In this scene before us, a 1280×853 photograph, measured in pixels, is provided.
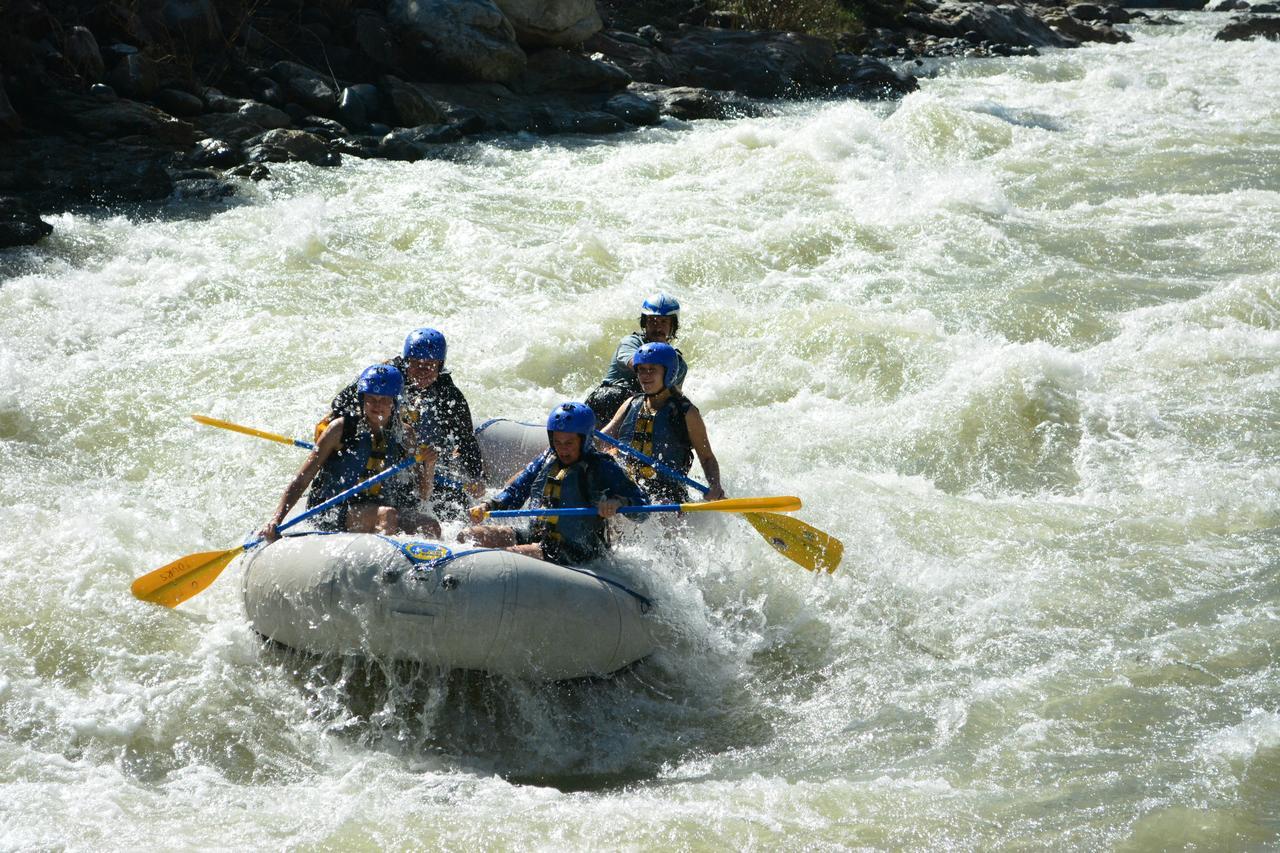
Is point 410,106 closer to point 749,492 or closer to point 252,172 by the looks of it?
point 252,172

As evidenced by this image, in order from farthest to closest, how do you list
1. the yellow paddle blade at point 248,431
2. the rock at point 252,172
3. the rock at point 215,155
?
the rock at point 215,155 → the rock at point 252,172 → the yellow paddle blade at point 248,431

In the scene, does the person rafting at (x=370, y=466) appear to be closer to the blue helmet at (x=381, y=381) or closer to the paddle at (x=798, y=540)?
the blue helmet at (x=381, y=381)

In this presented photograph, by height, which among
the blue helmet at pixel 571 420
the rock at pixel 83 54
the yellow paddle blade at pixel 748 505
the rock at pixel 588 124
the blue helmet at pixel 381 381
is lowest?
the yellow paddle blade at pixel 748 505

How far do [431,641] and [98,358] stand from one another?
4.66m

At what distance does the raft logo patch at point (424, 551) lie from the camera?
16.2 ft

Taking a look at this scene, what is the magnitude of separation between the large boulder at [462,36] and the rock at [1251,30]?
13.9 metres

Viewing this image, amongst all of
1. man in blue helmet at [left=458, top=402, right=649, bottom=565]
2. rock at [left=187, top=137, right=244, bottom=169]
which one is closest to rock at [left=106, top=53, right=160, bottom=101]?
rock at [left=187, top=137, right=244, bottom=169]

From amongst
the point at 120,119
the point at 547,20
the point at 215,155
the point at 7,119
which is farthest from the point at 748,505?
the point at 547,20

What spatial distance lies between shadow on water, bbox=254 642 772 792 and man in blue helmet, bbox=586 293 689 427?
5.60 ft

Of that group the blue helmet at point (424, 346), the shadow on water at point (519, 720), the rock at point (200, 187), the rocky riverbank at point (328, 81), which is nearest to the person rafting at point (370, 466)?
the blue helmet at point (424, 346)

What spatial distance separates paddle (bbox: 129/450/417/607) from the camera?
211 inches

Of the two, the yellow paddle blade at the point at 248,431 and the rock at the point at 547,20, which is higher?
the rock at the point at 547,20

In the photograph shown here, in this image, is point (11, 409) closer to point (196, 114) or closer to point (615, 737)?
point (615, 737)

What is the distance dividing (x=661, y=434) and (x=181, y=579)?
2.23 metres
